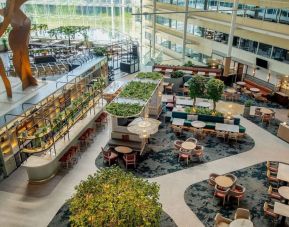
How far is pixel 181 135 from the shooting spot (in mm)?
15383

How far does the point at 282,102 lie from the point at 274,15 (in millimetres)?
5659

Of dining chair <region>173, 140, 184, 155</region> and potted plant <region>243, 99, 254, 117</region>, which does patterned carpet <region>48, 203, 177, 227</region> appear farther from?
potted plant <region>243, 99, 254, 117</region>

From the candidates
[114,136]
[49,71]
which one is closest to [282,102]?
[114,136]

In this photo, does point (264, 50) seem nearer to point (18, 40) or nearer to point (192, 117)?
point (192, 117)

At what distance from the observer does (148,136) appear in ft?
40.2

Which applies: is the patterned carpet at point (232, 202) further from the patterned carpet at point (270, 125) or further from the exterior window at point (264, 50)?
the exterior window at point (264, 50)

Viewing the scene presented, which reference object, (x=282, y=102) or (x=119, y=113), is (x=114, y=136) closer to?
(x=119, y=113)

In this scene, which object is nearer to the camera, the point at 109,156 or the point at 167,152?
the point at 109,156

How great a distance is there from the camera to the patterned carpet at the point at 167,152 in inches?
→ 498

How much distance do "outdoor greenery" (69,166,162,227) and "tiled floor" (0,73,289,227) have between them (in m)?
3.93

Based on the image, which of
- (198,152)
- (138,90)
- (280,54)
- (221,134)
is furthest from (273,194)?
(280,54)

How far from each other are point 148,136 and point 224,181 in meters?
3.46

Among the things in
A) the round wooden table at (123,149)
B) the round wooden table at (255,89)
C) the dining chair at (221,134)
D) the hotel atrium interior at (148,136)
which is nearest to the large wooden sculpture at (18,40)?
the hotel atrium interior at (148,136)

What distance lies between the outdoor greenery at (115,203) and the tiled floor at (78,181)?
393 cm
